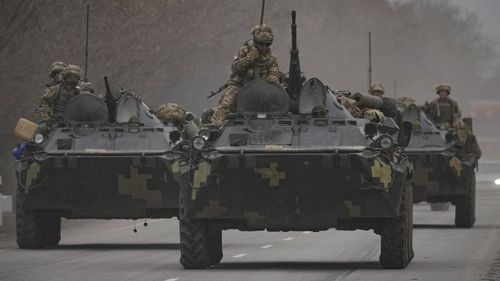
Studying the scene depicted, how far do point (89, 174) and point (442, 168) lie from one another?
8705 millimetres

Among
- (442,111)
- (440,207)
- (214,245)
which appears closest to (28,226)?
(214,245)

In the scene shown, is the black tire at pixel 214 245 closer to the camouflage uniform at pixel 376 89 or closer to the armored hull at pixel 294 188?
the armored hull at pixel 294 188

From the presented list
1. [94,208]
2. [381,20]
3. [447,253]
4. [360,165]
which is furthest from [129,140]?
[381,20]

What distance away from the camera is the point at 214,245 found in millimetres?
23062

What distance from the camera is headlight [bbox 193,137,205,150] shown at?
71.7 feet

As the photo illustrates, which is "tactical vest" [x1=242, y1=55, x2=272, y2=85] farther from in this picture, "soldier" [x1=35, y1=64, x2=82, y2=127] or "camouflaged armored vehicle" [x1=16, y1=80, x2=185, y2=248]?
"soldier" [x1=35, y1=64, x2=82, y2=127]

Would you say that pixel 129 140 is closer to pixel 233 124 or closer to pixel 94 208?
pixel 94 208

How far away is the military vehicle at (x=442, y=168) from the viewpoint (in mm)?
33844

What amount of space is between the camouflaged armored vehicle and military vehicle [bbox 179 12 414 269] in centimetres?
501

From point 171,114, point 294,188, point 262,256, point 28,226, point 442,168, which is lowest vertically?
point 262,256

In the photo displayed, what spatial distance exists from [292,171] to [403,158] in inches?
59.8

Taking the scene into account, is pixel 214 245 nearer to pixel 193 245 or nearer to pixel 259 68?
pixel 193 245

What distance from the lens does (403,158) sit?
73.8 ft

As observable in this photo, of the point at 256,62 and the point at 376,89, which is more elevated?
the point at 376,89
